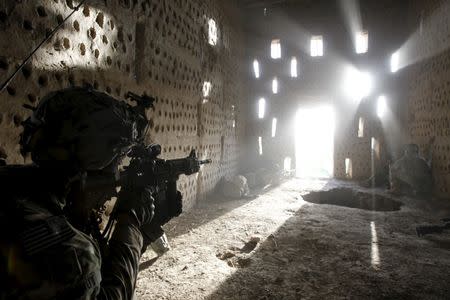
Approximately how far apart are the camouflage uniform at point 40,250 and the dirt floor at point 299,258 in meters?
2.07

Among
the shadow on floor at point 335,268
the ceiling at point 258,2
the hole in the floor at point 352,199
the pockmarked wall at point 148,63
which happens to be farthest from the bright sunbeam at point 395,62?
the shadow on floor at point 335,268

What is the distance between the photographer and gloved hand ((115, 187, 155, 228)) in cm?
173

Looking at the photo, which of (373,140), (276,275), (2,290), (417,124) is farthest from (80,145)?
(373,140)

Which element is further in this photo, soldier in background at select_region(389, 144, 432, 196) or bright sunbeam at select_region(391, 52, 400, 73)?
bright sunbeam at select_region(391, 52, 400, 73)

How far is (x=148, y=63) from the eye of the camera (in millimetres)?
4758

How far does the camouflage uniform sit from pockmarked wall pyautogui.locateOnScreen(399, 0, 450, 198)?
8.80m

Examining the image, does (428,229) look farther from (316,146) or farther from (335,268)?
(316,146)

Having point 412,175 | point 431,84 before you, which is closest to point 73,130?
point 412,175

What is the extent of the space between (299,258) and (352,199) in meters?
6.33

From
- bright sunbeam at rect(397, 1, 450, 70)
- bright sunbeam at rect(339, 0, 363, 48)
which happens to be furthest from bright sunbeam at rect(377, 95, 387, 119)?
bright sunbeam at rect(339, 0, 363, 48)

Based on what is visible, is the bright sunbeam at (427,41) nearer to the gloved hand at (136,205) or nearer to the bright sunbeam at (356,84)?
the bright sunbeam at (356,84)

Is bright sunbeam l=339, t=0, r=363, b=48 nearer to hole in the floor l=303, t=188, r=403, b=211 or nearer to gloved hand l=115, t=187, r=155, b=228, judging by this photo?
A: hole in the floor l=303, t=188, r=403, b=211

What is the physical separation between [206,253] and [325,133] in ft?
77.2

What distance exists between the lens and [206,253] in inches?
158
